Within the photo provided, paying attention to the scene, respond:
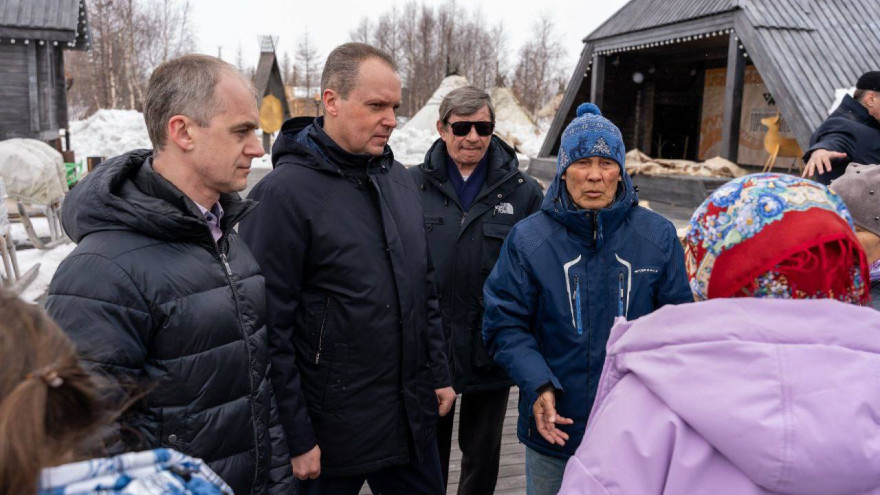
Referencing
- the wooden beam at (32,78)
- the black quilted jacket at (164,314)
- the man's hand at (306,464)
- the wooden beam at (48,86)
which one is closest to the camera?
the black quilted jacket at (164,314)

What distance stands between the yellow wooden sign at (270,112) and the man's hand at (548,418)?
27.5 metres

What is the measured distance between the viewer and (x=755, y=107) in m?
16.8

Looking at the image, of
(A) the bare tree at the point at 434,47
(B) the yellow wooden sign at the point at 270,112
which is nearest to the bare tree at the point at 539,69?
(A) the bare tree at the point at 434,47

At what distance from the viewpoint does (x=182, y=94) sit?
189 centimetres

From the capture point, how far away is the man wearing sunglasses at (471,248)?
10.5ft

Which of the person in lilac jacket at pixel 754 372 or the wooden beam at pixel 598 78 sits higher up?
the wooden beam at pixel 598 78

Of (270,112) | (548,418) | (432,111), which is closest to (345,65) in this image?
(548,418)

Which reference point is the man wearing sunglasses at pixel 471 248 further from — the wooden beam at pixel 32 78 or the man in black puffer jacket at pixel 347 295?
the wooden beam at pixel 32 78

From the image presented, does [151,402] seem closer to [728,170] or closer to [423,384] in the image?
[423,384]


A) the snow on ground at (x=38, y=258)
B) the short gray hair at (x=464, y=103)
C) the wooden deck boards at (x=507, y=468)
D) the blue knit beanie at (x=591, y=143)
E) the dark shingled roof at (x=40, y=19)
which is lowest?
the wooden deck boards at (x=507, y=468)

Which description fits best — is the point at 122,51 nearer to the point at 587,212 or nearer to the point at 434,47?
the point at 434,47

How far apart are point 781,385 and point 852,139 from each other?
12.7 feet

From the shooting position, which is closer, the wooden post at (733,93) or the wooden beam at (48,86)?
the wooden post at (733,93)

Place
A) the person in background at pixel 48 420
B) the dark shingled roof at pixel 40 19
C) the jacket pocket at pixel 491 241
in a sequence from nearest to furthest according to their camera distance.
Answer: the person in background at pixel 48 420, the jacket pocket at pixel 491 241, the dark shingled roof at pixel 40 19
